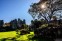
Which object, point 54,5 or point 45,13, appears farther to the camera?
point 45,13

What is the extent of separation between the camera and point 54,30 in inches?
1069

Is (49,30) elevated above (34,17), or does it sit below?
below

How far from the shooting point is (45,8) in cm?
3828

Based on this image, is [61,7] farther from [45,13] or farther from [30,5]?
[30,5]

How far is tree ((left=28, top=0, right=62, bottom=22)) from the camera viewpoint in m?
35.9

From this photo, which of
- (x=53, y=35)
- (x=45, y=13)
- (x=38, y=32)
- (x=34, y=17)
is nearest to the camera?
(x=53, y=35)

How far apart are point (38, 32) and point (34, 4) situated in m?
11.5

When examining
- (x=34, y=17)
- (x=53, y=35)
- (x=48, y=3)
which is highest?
(x=48, y=3)

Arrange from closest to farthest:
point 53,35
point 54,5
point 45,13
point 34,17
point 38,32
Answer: point 53,35 → point 38,32 → point 54,5 → point 45,13 → point 34,17

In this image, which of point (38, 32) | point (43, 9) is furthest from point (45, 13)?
point (38, 32)

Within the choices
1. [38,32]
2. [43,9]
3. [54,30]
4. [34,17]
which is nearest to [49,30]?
[54,30]

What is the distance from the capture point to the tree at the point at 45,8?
35.9 meters

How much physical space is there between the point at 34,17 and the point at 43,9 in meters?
5.45

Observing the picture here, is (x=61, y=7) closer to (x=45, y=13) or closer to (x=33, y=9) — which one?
(x=45, y=13)
